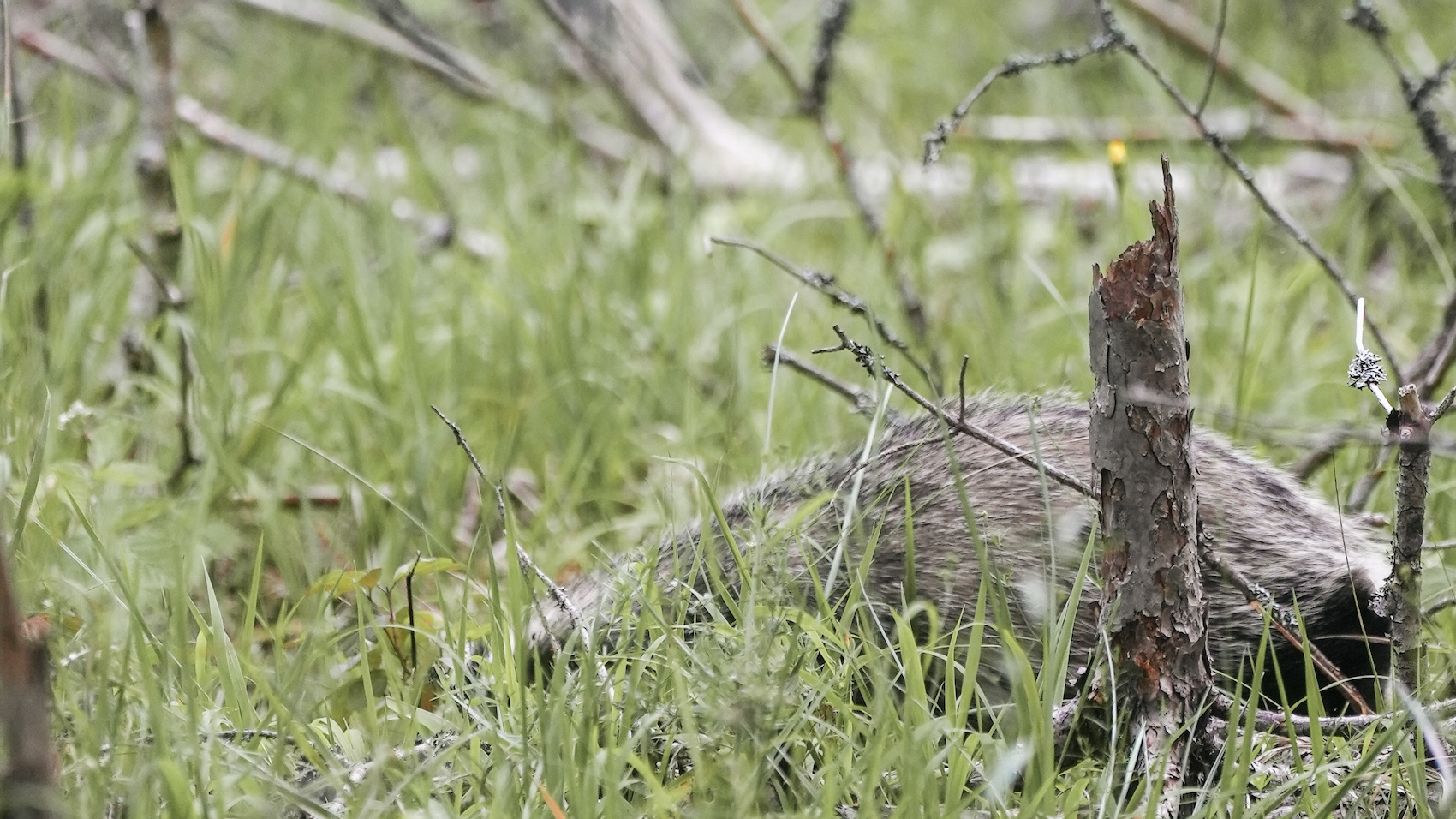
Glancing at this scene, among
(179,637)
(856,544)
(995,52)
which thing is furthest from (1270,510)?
(995,52)

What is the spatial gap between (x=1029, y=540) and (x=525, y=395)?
62.7 inches

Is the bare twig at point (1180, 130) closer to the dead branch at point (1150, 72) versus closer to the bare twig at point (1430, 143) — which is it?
the bare twig at point (1430, 143)

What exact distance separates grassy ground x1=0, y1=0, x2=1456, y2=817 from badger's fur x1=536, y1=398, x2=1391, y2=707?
0.15 metres

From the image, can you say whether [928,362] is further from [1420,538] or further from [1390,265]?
[1390,265]

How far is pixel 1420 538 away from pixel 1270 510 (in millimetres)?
539

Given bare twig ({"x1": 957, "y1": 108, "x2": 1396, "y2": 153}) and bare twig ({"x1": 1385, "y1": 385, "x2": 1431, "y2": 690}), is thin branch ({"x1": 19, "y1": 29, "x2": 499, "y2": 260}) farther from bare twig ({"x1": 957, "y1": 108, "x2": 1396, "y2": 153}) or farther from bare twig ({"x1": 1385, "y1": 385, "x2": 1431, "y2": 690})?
bare twig ({"x1": 1385, "y1": 385, "x2": 1431, "y2": 690})

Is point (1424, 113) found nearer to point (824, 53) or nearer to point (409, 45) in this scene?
point (824, 53)

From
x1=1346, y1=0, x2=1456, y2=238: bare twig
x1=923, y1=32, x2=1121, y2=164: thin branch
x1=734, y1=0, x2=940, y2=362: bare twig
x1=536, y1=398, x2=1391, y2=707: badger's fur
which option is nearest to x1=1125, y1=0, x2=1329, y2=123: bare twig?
x1=734, y1=0, x2=940, y2=362: bare twig

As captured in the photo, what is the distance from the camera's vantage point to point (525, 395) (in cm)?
349

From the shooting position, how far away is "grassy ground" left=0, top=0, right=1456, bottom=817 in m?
1.76

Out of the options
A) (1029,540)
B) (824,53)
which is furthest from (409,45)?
(1029,540)

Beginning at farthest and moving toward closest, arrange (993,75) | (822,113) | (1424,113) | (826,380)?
(822,113) < (1424,113) < (993,75) < (826,380)

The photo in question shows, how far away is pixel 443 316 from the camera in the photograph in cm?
382

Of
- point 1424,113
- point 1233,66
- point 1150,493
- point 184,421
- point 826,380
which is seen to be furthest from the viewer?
point 1233,66
